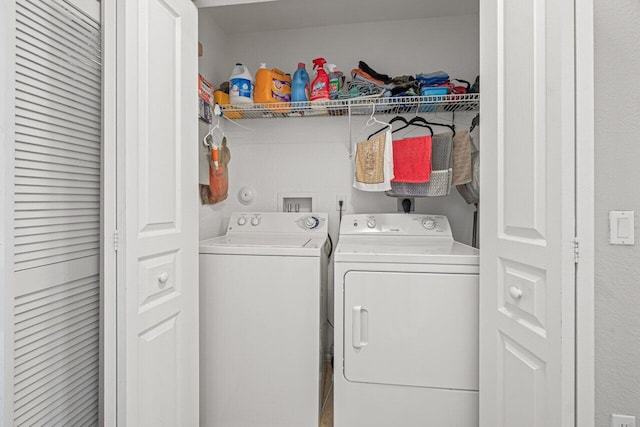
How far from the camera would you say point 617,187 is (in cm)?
111

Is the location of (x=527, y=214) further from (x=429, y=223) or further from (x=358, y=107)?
(x=358, y=107)

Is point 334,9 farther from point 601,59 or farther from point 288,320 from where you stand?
point 288,320

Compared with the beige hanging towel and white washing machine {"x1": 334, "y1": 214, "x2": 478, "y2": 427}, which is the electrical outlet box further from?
the beige hanging towel

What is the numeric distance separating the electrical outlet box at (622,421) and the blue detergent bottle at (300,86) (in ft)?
6.87

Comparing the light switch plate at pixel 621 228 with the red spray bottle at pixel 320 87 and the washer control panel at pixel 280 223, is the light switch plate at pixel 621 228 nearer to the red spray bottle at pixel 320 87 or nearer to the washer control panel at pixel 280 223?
the washer control panel at pixel 280 223

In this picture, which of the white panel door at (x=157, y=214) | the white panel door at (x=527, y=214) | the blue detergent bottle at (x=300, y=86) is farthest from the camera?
the blue detergent bottle at (x=300, y=86)

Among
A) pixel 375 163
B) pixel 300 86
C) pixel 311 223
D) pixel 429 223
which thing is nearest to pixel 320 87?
pixel 300 86

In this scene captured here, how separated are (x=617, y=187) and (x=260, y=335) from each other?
1.57 meters

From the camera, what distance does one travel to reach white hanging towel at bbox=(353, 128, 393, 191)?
2.05 meters

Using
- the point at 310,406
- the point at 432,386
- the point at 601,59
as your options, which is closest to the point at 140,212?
the point at 310,406

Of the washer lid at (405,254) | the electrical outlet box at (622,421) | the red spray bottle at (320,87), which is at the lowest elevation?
the electrical outlet box at (622,421)

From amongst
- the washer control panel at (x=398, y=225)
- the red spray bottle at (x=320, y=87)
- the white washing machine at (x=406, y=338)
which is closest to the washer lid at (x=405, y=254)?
the white washing machine at (x=406, y=338)

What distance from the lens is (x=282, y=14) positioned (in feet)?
7.67

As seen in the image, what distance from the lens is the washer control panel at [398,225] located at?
83.8 inches
